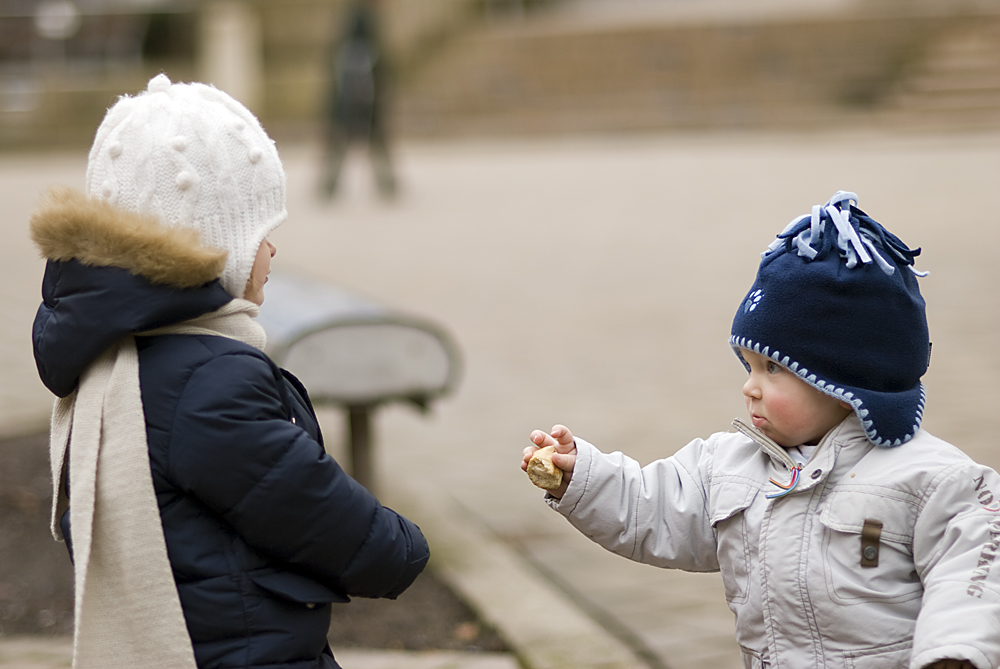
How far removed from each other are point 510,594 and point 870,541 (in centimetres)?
177

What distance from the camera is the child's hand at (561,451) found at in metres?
1.95

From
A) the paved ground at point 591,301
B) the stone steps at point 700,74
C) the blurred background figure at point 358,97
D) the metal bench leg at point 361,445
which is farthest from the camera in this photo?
the stone steps at point 700,74

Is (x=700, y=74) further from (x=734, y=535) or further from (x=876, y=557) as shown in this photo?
(x=876, y=557)

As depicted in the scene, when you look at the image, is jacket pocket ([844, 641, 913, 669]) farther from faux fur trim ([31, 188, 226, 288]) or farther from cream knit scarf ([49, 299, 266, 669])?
faux fur trim ([31, 188, 226, 288])

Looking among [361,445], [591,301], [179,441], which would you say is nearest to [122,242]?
[179,441]

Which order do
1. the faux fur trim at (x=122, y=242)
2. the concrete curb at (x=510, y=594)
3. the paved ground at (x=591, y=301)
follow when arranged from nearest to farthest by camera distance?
the faux fur trim at (x=122, y=242), the concrete curb at (x=510, y=594), the paved ground at (x=591, y=301)

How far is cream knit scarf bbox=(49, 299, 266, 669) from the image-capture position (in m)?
1.71

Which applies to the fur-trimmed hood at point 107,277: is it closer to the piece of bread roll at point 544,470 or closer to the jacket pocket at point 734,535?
the piece of bread roll at point 544,470

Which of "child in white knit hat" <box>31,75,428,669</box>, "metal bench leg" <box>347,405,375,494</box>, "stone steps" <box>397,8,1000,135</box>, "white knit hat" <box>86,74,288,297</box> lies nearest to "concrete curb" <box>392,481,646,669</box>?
"metal bench leg" <box>347,405,375,494</box>

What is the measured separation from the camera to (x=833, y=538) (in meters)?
1.81

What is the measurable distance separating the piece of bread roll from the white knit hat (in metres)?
0.57

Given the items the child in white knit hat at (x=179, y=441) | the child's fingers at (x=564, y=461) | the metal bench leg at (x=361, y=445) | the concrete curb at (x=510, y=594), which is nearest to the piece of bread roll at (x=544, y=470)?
the child's fingers at (x=564, y=461)

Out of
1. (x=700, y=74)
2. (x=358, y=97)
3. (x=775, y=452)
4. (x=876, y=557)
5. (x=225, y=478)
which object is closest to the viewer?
(x=225, y=478)

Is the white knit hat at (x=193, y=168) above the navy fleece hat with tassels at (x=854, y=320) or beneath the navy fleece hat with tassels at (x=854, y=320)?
above
